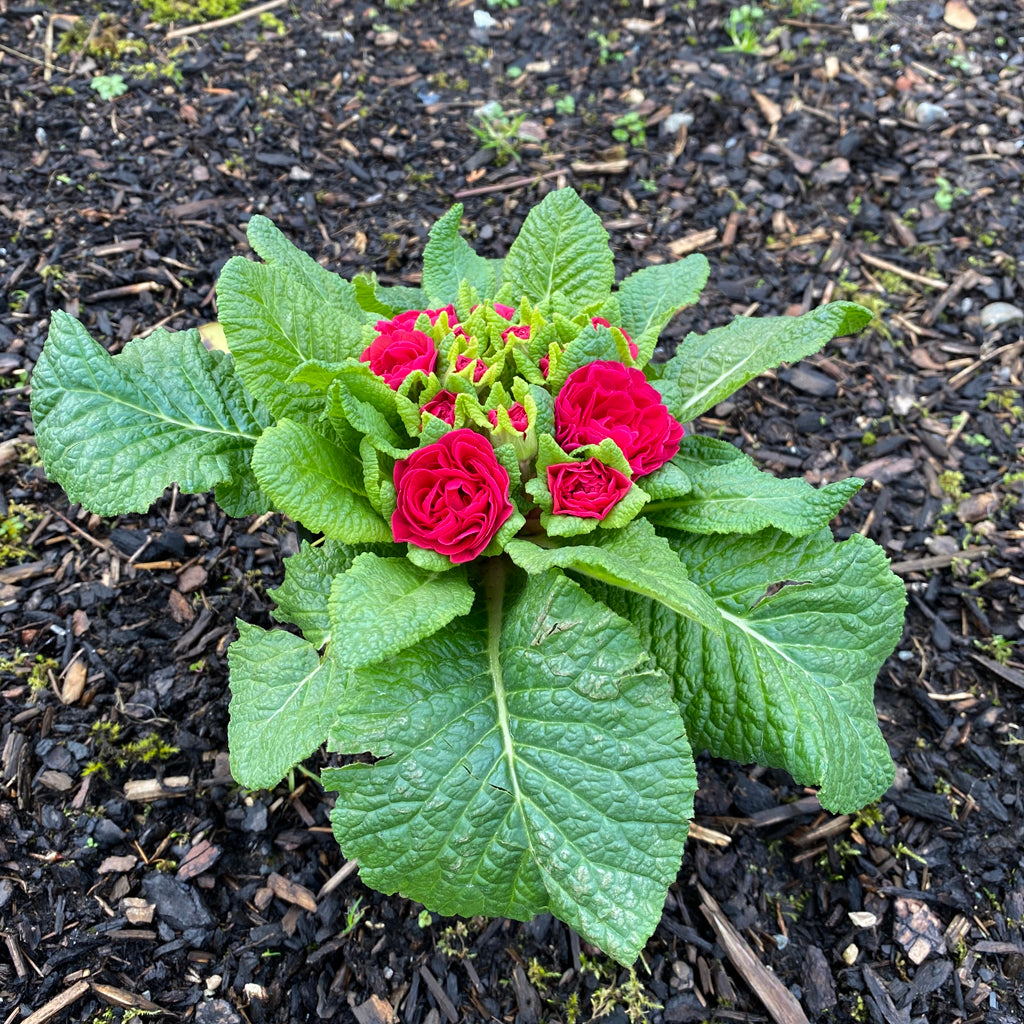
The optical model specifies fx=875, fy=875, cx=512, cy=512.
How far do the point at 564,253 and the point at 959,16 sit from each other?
13.4 feet

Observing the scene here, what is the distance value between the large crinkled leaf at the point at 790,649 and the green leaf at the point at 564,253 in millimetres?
971

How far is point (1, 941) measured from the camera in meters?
2.35

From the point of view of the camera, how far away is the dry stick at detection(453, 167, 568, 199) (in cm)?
450

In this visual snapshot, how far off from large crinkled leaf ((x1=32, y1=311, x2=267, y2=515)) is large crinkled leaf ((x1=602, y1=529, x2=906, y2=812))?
47.5 inches

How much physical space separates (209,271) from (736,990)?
347 centimetres

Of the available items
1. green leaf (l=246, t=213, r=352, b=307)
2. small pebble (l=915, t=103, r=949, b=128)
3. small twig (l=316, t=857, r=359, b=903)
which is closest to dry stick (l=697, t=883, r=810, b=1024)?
small twig (l=316, t=857, r=359, b=903)

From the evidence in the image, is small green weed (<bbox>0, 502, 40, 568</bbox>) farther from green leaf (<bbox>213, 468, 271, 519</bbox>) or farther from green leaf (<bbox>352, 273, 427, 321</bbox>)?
green leaf (<bbox>352, 273, 427, 321</bbox>)

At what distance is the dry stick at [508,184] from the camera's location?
4.50m

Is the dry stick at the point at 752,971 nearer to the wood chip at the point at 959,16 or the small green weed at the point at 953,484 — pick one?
the small green weed at the point at 953,484

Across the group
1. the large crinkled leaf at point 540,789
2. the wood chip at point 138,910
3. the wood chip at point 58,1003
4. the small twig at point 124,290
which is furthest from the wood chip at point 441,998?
the small twig at point 124,290

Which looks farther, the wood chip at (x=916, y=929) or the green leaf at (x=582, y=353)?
the wood chip at (x=916, y=929)

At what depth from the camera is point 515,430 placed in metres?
2.17

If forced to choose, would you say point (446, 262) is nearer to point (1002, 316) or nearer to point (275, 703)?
point (275, 703)

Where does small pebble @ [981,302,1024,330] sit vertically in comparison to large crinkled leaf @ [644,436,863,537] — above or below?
below
